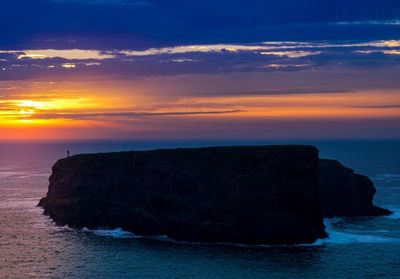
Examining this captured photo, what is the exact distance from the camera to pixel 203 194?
92.1 metres

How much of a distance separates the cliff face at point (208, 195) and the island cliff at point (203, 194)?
128mm

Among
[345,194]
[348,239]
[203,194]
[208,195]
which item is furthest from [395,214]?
[203,194]

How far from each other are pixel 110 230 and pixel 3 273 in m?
26.8

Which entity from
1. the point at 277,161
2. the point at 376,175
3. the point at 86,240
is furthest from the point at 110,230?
the point at 376,175

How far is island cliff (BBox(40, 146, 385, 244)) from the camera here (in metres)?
88.1

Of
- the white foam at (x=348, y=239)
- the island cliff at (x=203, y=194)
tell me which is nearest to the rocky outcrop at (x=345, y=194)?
the white foam at (x=348, y=239)

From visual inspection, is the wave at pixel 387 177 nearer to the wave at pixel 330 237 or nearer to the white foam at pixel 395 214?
the white foam at pixel 395 214

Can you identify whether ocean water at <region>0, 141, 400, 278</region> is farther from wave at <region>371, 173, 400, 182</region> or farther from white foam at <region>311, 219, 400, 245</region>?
wave at <region>371, 173, 400, 182</region>

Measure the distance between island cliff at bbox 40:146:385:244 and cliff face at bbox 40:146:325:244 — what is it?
0.42 feet

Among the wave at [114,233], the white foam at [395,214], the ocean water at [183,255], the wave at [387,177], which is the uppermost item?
the wave at [387,177]

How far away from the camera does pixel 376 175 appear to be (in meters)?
188

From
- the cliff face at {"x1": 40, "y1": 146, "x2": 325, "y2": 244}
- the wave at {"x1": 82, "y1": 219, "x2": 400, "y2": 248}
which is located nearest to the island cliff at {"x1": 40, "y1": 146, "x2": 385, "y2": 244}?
the cliff face at {"x1": 40, "y1": 146, "x2": 325, "y2": 244}

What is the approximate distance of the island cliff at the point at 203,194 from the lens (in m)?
88.1

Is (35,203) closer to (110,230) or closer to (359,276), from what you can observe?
(110,230)
